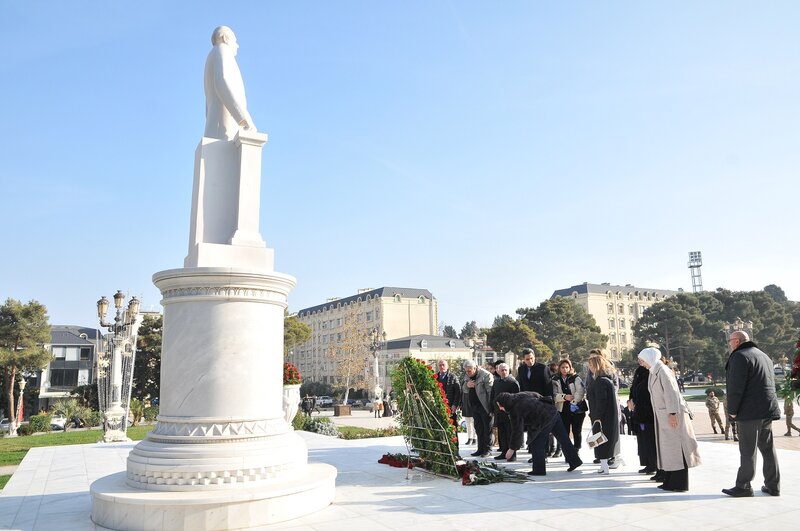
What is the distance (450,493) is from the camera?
22.4ft

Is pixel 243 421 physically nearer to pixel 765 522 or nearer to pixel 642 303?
pixel 765 522

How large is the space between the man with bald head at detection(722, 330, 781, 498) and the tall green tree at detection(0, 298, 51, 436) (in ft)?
140

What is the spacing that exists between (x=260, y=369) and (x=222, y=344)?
48cm

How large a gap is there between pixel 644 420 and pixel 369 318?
7265 cm

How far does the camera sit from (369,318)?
7975 centimetres

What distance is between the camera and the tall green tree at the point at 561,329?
2231 inches

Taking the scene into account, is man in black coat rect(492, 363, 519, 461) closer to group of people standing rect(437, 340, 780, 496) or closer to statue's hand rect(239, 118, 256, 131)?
group of people standing rect(437, 340, 780, 496)

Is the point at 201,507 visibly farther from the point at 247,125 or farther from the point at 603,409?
the point at 603,409

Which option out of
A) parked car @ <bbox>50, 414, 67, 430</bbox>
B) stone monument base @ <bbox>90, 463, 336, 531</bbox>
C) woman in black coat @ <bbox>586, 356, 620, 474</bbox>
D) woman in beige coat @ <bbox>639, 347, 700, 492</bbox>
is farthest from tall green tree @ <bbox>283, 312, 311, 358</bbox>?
stone monument base @ <bbox>90, 463, 336, 531</bbox>

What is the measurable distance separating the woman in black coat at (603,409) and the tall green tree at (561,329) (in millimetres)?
49805

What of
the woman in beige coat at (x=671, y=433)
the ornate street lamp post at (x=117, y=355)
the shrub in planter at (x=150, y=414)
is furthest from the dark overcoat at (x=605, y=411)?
the shrub in planter at (x=150, y=414)

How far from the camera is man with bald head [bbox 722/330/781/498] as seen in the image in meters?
6.30

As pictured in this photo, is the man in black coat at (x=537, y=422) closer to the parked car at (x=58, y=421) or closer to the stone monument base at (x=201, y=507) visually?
the stone monument base at (x=201, y=507)

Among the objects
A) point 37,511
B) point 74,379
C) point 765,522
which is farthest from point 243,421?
point 74,379
